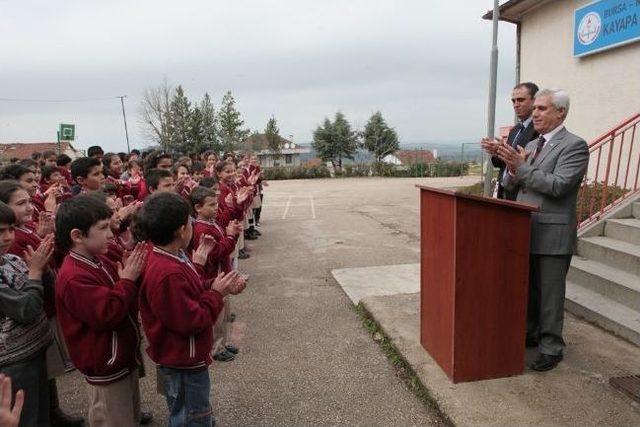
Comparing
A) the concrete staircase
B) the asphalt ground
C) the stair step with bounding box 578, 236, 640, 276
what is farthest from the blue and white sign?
the asphalt ground

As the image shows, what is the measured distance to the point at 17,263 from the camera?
2.35 metres

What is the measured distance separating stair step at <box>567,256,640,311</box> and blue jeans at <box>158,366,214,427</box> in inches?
139

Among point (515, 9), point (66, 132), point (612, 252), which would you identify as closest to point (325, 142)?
point (66, 132)

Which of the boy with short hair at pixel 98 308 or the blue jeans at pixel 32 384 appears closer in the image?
the boy with short hair at pixel 98 308

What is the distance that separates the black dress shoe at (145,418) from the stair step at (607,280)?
3.87 m

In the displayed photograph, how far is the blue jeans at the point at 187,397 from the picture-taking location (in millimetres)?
2215

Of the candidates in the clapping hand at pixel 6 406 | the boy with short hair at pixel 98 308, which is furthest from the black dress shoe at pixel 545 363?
the clapping hand at pixel 6 406

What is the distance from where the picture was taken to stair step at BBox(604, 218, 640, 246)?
443 cm

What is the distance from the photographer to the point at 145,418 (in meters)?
2.91

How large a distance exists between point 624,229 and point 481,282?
270cm

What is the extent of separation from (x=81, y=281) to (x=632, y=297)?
4119mm

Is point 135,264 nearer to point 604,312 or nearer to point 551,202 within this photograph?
point 551,202

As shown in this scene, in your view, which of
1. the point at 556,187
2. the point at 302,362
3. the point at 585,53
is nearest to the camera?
the point at 556,187

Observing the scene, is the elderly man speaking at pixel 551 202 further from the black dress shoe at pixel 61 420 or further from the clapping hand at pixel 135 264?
the black dress shoe at pixel 61 420
